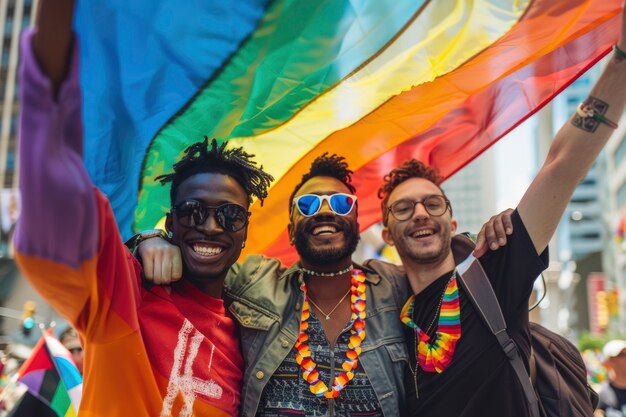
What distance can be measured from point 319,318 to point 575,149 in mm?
1578

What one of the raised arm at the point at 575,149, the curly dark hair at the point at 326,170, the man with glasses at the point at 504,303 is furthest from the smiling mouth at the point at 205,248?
the raised arm at the point at 575,149

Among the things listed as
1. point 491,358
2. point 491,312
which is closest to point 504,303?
point 491,312

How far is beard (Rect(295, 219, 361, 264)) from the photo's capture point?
329 cm

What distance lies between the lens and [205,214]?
9.59 feet

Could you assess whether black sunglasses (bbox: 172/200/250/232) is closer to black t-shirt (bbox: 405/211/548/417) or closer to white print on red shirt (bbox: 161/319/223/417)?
white print on red shirt (bbox: 161/319/223/417)

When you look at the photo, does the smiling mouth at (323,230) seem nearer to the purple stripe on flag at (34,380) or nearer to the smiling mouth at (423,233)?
the smiling mouth at (423,233)

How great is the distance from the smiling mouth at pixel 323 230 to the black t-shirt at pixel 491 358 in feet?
2.76

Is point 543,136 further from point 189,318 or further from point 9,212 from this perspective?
point 9,212

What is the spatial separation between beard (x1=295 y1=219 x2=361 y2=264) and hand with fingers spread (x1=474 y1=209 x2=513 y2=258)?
72cm

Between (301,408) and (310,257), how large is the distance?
0.83 m

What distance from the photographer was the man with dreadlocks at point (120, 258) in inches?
66.9

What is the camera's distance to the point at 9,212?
51.4 feet

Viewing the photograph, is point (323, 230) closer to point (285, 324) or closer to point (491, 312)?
point (285, 324)

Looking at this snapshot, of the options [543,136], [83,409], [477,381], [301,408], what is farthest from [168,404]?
[543,136]
